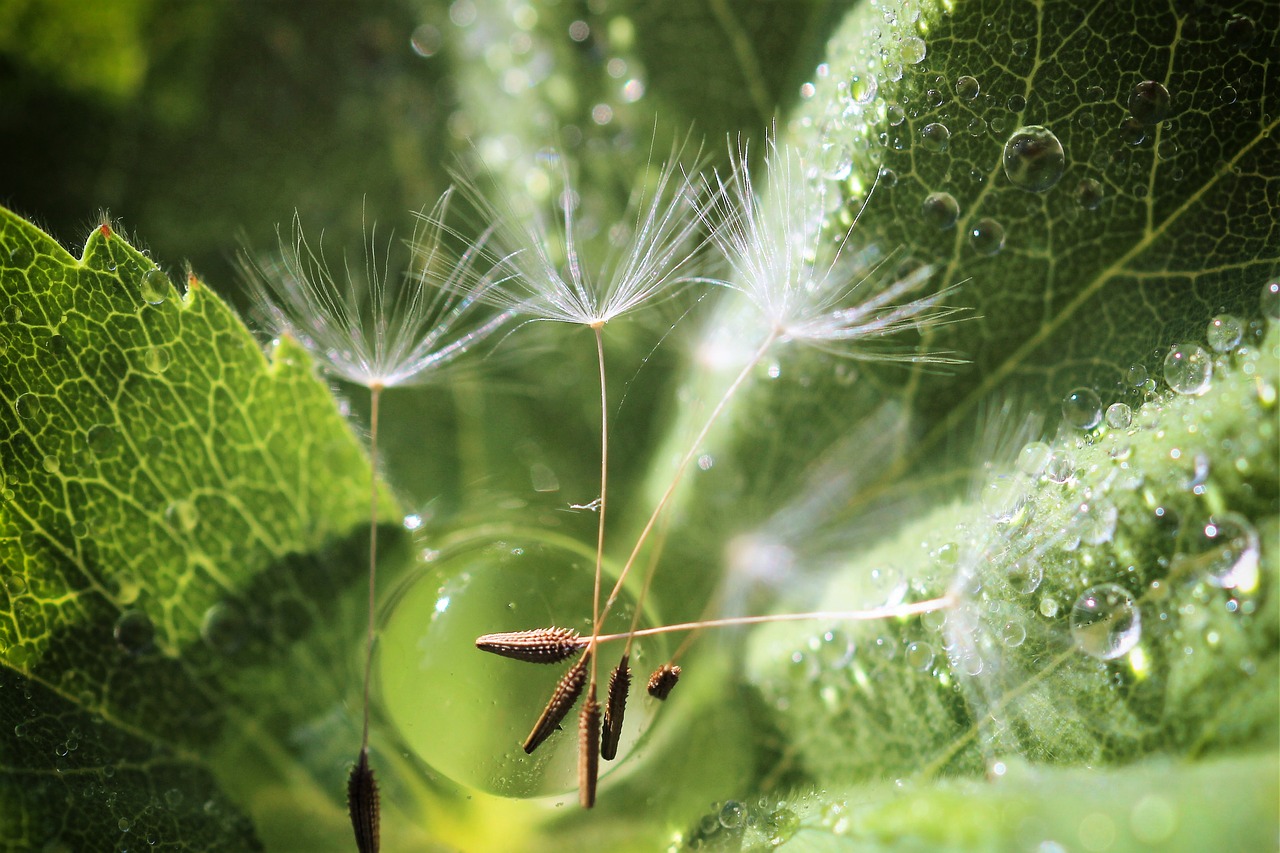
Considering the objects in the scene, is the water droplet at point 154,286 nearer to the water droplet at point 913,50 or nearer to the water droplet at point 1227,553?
the water droplet at point 913,50

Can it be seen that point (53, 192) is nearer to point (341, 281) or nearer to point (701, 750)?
point (341, 281)

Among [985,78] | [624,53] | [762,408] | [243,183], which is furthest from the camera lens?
[243,183]

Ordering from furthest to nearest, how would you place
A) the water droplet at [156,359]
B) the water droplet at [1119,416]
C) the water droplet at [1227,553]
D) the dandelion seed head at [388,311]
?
the dandelion seed head at [388,311] → the water droplet at [156,359] → the water droplet at [1119,416] → the water droplet at [1227,553]

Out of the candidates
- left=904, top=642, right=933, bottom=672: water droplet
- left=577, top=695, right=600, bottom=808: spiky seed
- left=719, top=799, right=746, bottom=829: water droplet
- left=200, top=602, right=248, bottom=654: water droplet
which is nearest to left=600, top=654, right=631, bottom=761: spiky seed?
left=577, top=695, right=600, bottom=808: spiky seed

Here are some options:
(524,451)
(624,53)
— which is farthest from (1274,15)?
(524,451)

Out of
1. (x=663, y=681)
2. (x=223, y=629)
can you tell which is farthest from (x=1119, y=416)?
(x=223, y=629)

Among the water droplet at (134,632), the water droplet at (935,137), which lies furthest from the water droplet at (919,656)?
the water droplet at (134,632)
